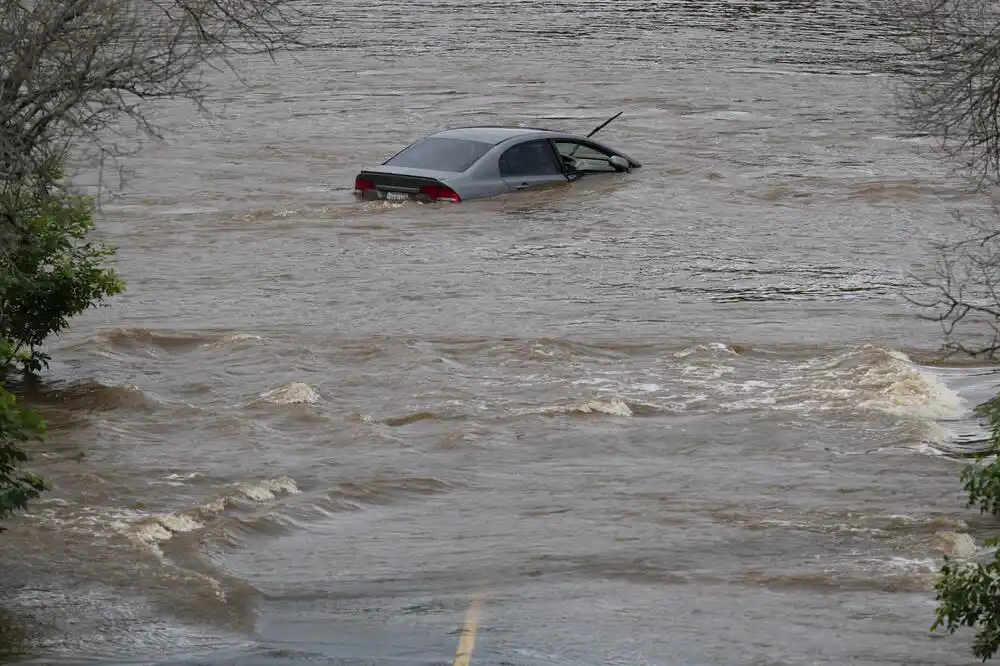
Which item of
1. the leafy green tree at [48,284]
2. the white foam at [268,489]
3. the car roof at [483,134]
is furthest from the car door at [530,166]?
the white foam at [268,489]

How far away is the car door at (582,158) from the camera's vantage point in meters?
22.9

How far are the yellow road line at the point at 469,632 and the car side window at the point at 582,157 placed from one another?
13.6m

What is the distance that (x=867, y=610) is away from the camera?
9.78m

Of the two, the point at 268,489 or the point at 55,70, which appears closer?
the point at 55,70

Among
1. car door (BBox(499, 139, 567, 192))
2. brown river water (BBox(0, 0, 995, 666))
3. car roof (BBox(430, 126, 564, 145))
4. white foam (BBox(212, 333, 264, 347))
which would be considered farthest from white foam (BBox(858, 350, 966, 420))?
car roof (BBox(430, 126, 564, 145))

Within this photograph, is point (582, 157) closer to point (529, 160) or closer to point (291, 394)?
point (529, 160)

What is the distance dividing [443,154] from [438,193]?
59cm

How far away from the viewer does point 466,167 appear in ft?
70.5

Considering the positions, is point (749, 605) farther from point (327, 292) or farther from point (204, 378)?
point (327, 292)

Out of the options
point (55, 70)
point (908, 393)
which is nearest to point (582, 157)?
point (908, 393)

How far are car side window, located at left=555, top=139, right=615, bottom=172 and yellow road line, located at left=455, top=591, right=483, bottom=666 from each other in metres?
13.6

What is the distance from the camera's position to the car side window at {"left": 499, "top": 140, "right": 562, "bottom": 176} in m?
21.9

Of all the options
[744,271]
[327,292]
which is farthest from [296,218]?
[744,271]

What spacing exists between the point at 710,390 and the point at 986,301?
506 centimetres
